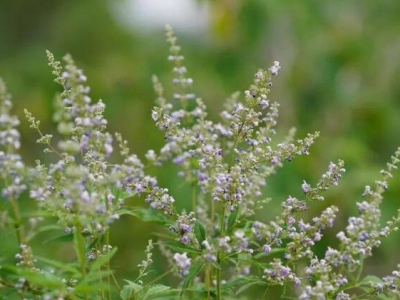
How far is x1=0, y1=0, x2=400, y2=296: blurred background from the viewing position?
721 centimetres

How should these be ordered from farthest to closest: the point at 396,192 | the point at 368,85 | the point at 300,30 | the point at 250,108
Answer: the point at 368,85
the point at 300,30
the point at 396,192
the point at 250,108

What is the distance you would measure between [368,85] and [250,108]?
7943 mm

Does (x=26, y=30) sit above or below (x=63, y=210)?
above

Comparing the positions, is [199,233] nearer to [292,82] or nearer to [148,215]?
[148,215]

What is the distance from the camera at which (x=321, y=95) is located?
8859 mm

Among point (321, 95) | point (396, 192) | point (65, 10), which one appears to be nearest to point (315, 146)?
point (396, 192)

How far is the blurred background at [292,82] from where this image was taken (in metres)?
7.21

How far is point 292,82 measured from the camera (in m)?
8.85

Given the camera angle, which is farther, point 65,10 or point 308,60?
point 65,10

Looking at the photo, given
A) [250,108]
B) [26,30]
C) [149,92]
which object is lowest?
[250,108]

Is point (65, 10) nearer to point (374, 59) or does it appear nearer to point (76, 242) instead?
point (374, 59)

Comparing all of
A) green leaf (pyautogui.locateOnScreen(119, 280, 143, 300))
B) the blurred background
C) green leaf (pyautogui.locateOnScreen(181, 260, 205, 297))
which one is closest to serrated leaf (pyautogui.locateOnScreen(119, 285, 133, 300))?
green leaf (pyautogui.locateOnScreen(119, 280, 143, 300))

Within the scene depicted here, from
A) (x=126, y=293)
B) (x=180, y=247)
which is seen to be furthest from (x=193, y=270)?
(x=126, y=293)

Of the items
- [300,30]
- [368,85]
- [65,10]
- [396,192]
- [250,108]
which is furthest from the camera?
[65,10]
